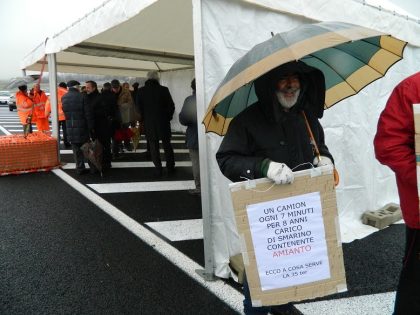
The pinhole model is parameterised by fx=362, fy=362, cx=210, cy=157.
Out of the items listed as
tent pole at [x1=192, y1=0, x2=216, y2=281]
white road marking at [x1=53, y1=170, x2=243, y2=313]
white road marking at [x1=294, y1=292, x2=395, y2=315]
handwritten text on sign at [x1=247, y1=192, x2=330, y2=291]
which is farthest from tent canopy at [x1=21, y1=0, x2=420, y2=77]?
white road marking at [x1=294, y1=292, x2=395, y2=315]

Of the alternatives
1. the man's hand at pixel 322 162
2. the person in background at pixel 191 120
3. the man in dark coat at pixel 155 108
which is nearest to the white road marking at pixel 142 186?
the man in dark coat at pixel 155 108

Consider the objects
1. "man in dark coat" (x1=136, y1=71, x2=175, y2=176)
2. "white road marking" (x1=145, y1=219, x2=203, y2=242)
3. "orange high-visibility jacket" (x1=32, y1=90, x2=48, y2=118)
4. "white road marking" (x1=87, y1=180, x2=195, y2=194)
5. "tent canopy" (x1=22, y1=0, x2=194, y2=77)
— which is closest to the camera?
"tent canopy" (x1=22, y1=0, x2=194, y2=77)

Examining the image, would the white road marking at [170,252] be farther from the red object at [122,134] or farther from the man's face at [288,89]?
the red object at [122,134]

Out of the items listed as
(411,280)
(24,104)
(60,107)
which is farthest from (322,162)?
(24,104)

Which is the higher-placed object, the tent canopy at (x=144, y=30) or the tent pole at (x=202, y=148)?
the tent canopy at (x=144, y=30)

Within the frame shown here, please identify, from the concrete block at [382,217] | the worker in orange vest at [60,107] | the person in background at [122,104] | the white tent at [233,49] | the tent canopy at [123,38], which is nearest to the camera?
the white tent at [233,49]

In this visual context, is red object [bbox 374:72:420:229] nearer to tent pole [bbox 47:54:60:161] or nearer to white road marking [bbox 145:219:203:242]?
white road marking [bbox 145:219:203:242]

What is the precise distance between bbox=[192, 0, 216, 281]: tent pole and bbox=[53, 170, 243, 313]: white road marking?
0.36 ft

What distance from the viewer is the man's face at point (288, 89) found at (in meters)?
2.02

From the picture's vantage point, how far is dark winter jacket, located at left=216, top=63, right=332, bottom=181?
201 cm

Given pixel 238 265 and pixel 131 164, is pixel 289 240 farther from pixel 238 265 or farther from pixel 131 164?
pixel 131 164

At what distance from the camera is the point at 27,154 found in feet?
24.8

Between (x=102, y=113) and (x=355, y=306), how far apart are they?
6071 millimetres

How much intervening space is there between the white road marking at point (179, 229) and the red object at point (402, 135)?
2.81 meters
